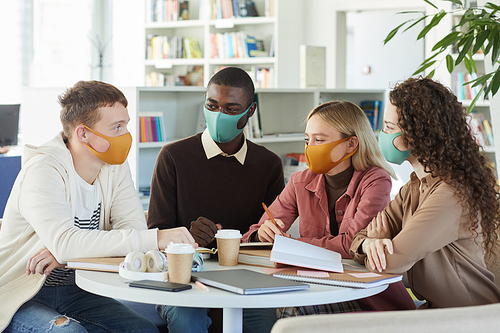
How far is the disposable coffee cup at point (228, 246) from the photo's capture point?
4.98ft

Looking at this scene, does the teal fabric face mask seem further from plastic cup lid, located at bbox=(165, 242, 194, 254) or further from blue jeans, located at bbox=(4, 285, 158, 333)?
blue jeans, located at bbox=(4, 285, 158, 333)

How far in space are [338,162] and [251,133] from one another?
86.5 inches

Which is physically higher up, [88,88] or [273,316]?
[88,88]

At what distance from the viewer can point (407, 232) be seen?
1.48m

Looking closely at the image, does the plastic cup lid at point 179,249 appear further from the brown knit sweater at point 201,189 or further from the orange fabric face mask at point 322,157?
the brown knit sweater at point 201,189

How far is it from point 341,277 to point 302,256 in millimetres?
137

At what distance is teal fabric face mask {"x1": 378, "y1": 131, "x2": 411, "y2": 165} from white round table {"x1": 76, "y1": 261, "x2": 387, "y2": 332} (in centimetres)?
46

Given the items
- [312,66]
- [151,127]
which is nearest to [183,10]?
[312,66]

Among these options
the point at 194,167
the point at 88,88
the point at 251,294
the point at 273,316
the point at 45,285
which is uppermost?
the point at 88,88

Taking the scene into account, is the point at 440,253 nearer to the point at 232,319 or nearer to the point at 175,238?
the point at 232,319

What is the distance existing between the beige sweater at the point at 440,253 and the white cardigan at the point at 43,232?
27.9 inches

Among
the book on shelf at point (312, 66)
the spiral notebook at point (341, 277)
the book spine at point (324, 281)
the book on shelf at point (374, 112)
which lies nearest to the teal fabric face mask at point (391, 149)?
the spiral notebook at point (341, 277)

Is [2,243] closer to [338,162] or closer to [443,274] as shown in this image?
[338,162]

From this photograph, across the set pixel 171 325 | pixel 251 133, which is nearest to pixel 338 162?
pixel 171 325
